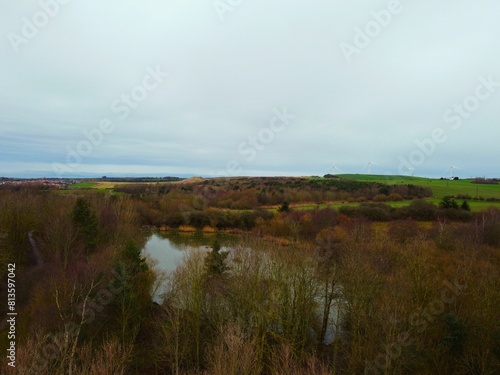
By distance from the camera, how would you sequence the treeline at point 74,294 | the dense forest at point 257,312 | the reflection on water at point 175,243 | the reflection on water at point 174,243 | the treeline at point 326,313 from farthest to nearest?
1. the reflection on water at point 174,243
2. the reflection on water at point 175,243
3. the treeline at point 326,313
4. the dense forest at point 257,312
5. the treeline at point 74,294

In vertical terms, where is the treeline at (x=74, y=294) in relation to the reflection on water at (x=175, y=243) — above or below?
above

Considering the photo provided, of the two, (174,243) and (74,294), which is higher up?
(74,294)

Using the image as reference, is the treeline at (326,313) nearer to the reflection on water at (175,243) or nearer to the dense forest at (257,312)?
the dense forest at (257,312)

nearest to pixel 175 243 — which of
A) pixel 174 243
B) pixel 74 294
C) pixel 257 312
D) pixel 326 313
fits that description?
pixel 174 243

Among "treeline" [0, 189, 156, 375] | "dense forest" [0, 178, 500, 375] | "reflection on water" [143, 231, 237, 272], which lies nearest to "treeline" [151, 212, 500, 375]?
"dense forest" [0, 178, 500, 375]

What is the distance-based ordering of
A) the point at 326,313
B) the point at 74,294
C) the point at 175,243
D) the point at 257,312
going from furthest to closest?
1. the point at 175,243
2. the point at 326,313
3. the point at 74,294
4. the point at 257,312

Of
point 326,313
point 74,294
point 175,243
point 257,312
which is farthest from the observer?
point 175,243

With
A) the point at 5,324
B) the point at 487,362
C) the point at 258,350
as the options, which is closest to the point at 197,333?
the point at 258,350

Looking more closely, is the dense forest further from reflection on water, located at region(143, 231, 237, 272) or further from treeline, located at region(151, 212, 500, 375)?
reflection on water, located at region(143, 231, 237, 272)

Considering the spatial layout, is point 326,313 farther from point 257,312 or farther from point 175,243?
point 175,243

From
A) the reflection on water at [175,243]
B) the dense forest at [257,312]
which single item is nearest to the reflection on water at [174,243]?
the reflection on water at [175,243]

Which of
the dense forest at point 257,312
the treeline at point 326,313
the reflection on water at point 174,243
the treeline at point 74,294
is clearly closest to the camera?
the treeline at point 74,294

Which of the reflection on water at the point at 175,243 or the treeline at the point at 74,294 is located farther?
the reflection on water at the point at 175,243
